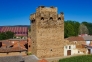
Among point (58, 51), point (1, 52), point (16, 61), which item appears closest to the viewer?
point (16, 61)

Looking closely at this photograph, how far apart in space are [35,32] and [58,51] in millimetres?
5270

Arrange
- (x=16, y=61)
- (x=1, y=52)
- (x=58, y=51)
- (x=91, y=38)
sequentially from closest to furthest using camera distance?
(x=16, y=61)
(x=1, y=52)
(x=58, y=51)
(x=91, y=38)

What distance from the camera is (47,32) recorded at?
1223 inches

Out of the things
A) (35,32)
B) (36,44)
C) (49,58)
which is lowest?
(49,58)

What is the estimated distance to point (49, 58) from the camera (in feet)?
101

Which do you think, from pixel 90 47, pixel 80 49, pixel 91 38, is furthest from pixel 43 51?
pixel 91 38

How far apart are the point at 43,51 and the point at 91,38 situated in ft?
83.6

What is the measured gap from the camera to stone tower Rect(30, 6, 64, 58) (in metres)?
30.7

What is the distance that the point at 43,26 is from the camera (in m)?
30.8

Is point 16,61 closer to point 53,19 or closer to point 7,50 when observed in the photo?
point 7,50

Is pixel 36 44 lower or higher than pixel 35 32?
lower

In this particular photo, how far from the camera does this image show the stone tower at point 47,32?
30656 millimetres

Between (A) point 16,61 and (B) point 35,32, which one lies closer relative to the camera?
(A) point 16,61

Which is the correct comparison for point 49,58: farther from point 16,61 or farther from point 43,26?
point 16,61
